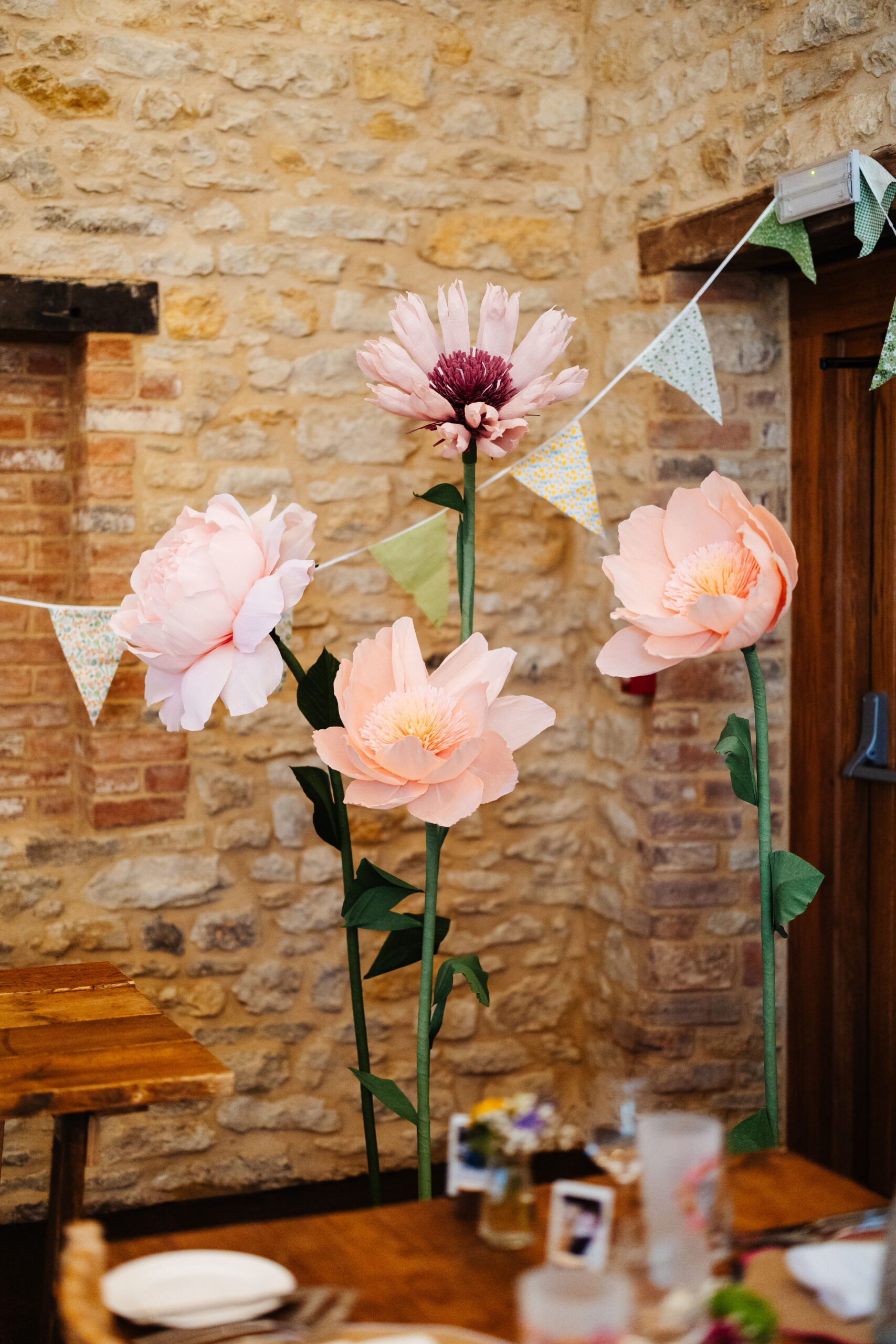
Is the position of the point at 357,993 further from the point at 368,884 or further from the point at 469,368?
the point at 469,368

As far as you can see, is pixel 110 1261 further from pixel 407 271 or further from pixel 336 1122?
pixel 407 271

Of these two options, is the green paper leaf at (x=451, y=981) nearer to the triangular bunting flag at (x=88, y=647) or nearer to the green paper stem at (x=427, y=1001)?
the green paper stem at (x=427, y=1001)

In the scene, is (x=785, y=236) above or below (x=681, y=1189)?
above

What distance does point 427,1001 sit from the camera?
179 centimetres

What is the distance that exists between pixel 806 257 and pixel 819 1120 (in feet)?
6.15

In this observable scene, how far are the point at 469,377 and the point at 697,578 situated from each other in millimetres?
408

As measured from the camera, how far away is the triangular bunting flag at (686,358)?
237 cm

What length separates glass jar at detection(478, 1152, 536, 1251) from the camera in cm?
110

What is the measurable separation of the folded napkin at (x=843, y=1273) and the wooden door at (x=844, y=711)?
70.2 inches

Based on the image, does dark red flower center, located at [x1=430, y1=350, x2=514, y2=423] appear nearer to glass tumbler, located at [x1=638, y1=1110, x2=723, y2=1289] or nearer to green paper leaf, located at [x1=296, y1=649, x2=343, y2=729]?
green paper leaf, located at [x1=296, y1=649, x2=343, y2=729]

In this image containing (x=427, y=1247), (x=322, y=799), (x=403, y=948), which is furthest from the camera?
(x=322, y=799)

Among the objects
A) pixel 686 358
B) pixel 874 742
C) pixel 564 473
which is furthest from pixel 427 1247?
pixel 874 742

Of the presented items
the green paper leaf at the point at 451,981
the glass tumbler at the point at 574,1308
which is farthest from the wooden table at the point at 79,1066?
the glass tumbler at the point at 574,1308

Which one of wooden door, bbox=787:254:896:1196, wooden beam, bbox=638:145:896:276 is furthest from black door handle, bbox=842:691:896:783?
wooden beam, bbox=638:145:896:276
